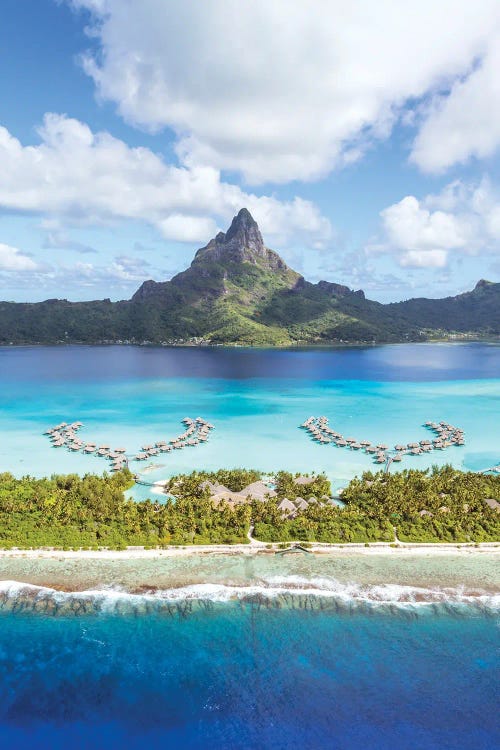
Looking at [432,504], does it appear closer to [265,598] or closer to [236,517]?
[236,517]

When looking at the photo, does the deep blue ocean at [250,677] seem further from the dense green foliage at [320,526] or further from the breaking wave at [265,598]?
the dense green foliage at [320,526]

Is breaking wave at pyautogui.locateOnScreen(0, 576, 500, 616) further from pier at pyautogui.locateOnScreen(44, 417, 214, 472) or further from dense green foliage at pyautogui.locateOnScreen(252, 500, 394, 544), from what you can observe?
pier at pyautogui.locateOnScreen(44, 417, 214, 472)

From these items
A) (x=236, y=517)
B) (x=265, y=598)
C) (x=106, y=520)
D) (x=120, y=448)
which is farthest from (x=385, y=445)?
(x=106, y=520)

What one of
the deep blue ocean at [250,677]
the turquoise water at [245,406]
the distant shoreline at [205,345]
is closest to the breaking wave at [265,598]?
the deep blue ocean at [250,677]

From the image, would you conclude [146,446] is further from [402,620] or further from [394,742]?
[394,742]

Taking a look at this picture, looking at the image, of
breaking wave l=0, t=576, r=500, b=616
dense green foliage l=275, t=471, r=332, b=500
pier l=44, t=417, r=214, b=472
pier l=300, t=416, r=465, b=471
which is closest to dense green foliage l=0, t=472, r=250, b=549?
breaking wave l=0, t=576, r=500, b=616

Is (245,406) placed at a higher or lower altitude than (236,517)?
higher
